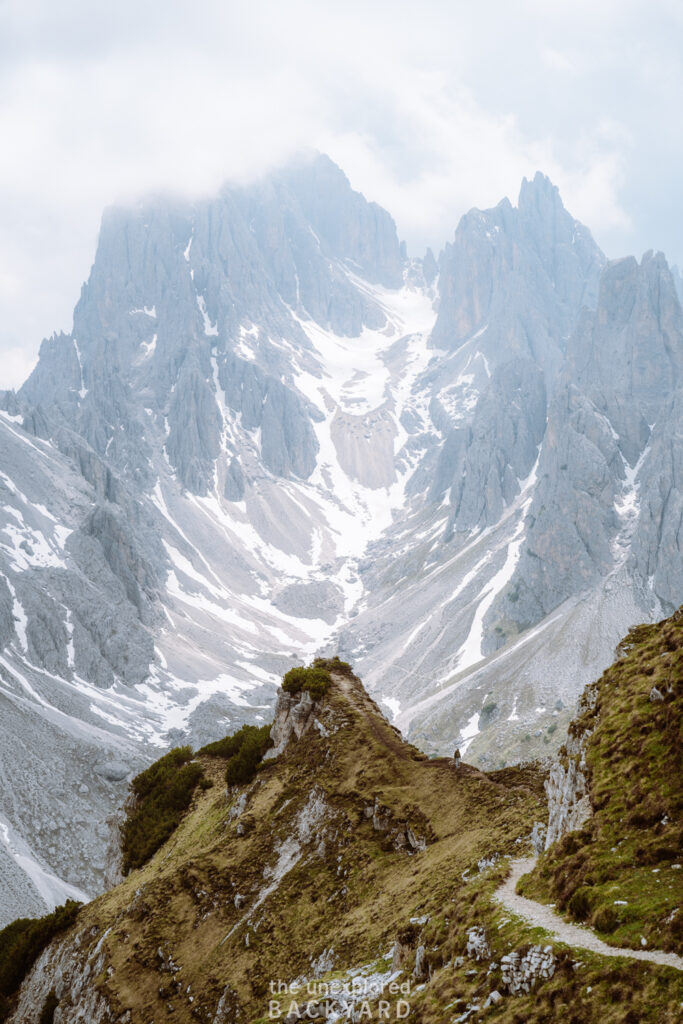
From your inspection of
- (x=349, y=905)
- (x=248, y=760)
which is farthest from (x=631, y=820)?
(x=248, y=760)

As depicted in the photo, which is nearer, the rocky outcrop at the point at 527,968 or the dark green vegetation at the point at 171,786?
the rocky outcrop at the point at 527,968

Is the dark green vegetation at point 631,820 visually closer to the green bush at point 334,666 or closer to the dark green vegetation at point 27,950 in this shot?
the green bush at point 334,666

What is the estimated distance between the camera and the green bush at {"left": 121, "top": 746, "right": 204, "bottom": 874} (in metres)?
43.0

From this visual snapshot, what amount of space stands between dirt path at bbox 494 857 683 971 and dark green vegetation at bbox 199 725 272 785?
2126cm

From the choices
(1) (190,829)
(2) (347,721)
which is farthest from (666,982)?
(1) (190,829)

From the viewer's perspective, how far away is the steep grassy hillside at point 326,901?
1820 centimetres

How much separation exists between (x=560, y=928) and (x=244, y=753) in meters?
27.6

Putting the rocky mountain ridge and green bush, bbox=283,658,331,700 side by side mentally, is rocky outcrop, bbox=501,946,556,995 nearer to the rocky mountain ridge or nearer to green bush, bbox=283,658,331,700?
the rocky mountain ridge

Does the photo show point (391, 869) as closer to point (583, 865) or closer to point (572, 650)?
point (583, 865)

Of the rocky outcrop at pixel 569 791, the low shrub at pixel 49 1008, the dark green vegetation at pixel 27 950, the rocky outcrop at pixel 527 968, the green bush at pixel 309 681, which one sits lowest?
the rocky outcrop at pixel 569 791

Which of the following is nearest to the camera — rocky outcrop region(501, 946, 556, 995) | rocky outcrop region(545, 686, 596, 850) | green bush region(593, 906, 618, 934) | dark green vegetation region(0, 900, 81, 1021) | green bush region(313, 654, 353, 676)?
rocky outcrop region(501, 946, 556, 995)

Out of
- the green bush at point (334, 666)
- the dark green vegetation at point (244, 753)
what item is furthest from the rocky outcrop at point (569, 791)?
the green bush at point (334, 666)

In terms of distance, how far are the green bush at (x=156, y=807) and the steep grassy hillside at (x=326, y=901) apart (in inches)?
80.1

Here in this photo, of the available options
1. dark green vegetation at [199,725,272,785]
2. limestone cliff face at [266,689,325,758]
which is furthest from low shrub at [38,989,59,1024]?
limestone cliff face at [266,689,325,758]
